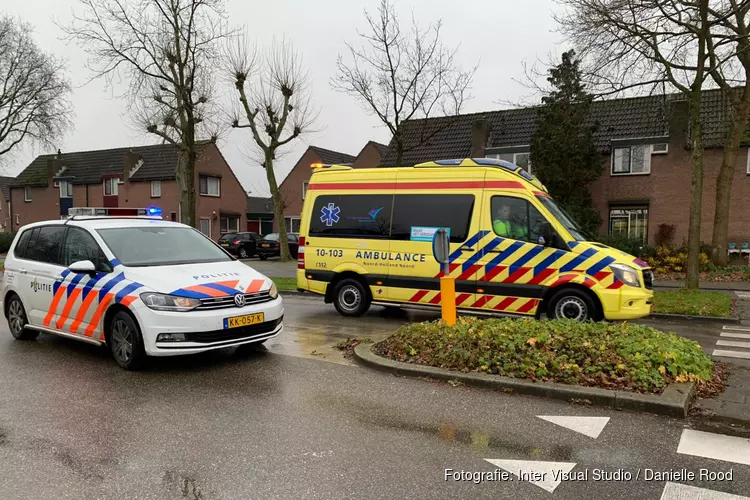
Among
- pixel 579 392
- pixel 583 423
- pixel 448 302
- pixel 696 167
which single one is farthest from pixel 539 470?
pixel 696 167

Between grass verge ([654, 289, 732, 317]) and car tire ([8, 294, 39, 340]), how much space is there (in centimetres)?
1063

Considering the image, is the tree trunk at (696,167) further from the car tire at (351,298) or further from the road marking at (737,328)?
the car tire at (351,298)

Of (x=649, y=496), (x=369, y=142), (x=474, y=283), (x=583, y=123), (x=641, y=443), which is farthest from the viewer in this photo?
(x=369, y=142)

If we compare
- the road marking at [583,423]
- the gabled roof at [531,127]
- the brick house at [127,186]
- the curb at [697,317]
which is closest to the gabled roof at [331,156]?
the brick house at [127,186]

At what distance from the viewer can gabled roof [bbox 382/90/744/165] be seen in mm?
22422

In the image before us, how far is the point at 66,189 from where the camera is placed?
45.8 meters

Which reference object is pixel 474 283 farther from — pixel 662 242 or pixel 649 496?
pixel 662 242

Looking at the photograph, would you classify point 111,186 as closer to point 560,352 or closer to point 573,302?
point 573,302

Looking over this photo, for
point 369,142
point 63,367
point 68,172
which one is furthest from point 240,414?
point 68,172

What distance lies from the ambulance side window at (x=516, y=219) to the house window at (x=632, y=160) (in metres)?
17.7

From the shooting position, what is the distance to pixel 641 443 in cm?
406

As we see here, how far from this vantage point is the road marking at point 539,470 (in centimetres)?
345

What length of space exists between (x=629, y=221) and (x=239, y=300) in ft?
72.9

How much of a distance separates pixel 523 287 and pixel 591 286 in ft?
3.22
